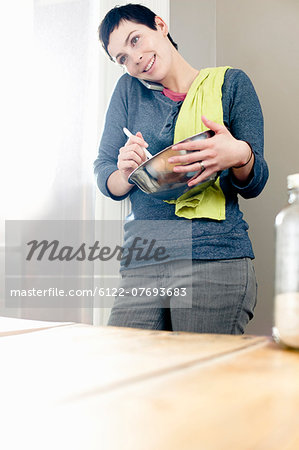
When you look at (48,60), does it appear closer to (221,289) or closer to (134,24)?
(134,24)

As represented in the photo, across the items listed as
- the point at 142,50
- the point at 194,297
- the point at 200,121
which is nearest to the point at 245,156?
the point at 200,121

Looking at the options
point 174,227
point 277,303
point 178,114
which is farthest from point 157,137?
point 277,303

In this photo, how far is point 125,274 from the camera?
1.18m

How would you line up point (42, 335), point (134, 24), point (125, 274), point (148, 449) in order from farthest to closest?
point (134, 24), point (125, 274), point (42, 335), point (148, 449)

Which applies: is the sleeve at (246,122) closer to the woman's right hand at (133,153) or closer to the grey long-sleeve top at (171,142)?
the grey long-sleeve top at (171,142)

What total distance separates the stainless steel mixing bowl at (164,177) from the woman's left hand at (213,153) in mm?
12

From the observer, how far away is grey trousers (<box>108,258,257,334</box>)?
3.49ft

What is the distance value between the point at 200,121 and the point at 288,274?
0.69m

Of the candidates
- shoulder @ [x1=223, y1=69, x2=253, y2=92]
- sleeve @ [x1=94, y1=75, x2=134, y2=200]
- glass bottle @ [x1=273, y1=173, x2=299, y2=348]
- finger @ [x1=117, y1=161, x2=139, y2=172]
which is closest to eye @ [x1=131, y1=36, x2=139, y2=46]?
sleeve @ [x1=94, y1=75, x2=134, y2=200]

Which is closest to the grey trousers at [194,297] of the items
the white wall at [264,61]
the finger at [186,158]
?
the finger at [186,158]

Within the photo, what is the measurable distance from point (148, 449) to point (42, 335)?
49 centimetres

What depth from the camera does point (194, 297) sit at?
1.07 meters

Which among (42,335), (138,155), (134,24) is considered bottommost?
(42,335)

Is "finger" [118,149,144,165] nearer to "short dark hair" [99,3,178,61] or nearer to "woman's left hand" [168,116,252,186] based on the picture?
"woman's left hand" [168,116,252,186]
